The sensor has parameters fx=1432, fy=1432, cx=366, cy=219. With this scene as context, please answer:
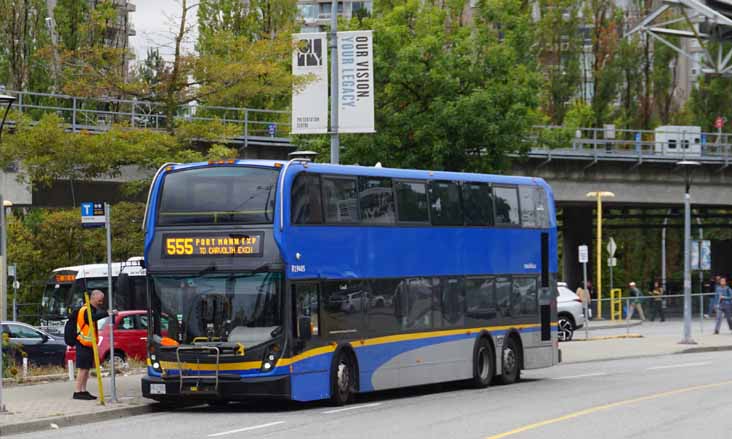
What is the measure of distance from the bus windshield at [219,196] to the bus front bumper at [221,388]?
2.26 meters

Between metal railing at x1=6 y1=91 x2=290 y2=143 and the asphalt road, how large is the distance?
473 inches

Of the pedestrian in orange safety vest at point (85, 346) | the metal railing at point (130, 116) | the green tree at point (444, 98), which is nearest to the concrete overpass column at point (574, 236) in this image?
the metal railing at point (130, 116)

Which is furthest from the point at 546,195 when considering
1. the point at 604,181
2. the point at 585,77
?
the point at 585,77

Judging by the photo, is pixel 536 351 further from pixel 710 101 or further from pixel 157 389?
pixel 710 101

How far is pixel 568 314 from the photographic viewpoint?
4491cm

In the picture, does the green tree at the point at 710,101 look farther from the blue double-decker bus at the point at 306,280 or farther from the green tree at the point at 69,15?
the blue double-decker bus at the point at 306,280

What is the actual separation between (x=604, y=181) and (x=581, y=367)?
31194mm

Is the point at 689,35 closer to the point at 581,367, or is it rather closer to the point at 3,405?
the point at 581,367

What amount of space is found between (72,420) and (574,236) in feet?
184

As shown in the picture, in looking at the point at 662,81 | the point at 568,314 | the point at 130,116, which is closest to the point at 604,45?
the point at 662,81

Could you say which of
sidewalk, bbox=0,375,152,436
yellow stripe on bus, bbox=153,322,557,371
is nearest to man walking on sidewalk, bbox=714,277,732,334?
yellow stripe on bus, bbox=153,322,557,371

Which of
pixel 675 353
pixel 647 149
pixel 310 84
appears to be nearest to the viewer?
pixel 310 84

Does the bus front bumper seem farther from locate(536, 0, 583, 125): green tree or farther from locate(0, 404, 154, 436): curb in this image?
locate(536, 0, 583, 125): green tree

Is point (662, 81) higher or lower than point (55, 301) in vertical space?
higher
